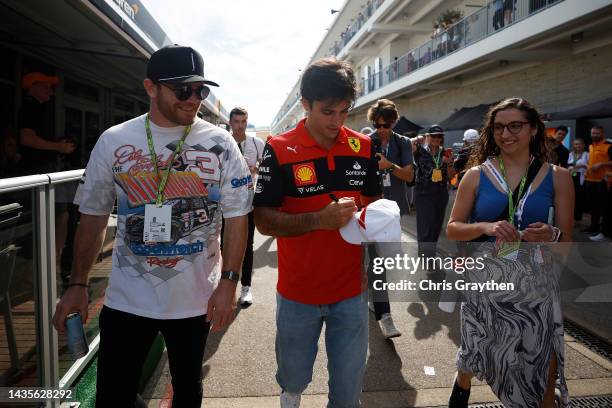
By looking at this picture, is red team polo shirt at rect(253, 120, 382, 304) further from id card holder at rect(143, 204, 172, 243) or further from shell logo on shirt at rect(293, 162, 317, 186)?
id card holder at rect(143, 204, 172, 243)

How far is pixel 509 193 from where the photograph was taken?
7.57ft

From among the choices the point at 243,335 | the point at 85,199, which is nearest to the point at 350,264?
the point at 85,199

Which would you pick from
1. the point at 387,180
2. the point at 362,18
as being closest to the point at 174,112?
the point at 387,180

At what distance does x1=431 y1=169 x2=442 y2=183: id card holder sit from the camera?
546 cm

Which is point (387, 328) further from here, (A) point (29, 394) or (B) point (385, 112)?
(A) point (29, 394)

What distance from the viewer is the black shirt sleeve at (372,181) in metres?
2.33

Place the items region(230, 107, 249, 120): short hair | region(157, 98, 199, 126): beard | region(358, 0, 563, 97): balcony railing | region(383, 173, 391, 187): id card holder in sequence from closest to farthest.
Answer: region(157, 98, 199, 126): beard < region(383, 173, 391, 187): id card holder < region(230, 107, 249, 120): short hair < region(358, 0, 563, 97): balcony railing

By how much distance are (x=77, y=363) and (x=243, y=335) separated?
1.49 meters

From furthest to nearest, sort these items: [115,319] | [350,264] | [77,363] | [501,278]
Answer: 1. [77,363]
2. [501,278]
3. [350,264]
4. [115,319]

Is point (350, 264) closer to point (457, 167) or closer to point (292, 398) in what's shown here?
point (292, 398)

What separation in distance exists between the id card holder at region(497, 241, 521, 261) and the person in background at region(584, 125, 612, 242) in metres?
7.40

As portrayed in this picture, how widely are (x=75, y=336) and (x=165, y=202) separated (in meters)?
0.74

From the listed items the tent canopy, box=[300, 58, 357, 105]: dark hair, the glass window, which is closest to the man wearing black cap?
box=[300, 58, 357, 105]: dark hair

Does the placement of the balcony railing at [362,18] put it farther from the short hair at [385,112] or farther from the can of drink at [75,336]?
the can of drink at [75,336]
